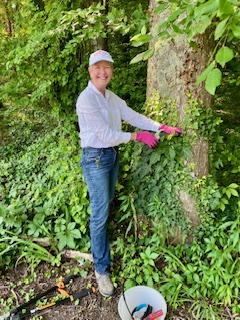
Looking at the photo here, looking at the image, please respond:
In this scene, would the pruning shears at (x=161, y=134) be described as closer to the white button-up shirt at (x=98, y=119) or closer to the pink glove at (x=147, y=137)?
the pink glove at (x=147, y=137)

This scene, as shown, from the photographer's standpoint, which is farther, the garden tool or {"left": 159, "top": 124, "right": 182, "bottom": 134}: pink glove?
{"left": 159, "top": 124, "right": 182, "bottom": 134}: pink glove

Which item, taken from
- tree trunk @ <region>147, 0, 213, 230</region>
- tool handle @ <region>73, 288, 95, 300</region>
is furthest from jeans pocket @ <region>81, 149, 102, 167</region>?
tool handle @ <region>73, 288, 95, 300</region>

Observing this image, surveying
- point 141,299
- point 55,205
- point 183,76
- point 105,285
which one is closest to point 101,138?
point 183,76

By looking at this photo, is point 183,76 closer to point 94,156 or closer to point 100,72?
point 100,72

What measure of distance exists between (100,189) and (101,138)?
0.42 meters

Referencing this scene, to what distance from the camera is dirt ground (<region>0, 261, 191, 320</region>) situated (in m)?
2.19

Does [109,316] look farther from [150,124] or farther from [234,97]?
[234,97]

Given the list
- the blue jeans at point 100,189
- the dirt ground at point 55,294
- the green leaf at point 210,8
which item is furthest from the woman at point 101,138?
the green leaf at point 210,8

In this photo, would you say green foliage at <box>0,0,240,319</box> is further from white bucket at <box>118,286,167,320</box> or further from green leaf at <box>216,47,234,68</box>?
green leaf at <box>216,47,234,68</box>

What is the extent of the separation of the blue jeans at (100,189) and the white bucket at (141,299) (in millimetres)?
293

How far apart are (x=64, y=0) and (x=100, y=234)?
255cm

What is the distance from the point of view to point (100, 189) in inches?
87.4

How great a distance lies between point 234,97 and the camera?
3.89 m

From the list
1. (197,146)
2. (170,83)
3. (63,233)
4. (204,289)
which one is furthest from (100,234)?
(170,83)
